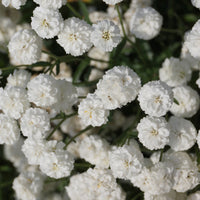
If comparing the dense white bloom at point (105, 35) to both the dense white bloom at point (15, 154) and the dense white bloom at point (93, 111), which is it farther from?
the dense white bloom at point (15, 154)

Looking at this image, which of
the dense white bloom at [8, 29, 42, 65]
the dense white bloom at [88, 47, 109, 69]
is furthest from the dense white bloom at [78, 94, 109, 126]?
the dense white bloom at [88, 47, 109, 69]

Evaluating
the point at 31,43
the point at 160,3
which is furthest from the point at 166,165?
the point at 160,3

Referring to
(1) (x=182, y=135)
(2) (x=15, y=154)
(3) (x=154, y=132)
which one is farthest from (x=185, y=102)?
(2) (x=15, y=154)

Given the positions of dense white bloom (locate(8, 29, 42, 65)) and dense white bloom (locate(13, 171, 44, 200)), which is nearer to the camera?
dense white bloom (locate(8, 29, 42, 65))

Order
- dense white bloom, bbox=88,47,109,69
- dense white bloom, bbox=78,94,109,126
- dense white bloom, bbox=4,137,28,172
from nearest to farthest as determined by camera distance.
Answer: dense white bloom, bbox=78,94,109,126
dense white bloom, bbox=88,47,109,69
dense white bloom, bbox=4,137,28,172

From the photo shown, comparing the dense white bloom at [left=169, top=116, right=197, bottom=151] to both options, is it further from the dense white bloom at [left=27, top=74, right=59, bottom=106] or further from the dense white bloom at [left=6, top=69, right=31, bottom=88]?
the dense white bloom at [left=6, top=69, right=31, bottom=88]

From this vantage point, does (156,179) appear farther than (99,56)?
No

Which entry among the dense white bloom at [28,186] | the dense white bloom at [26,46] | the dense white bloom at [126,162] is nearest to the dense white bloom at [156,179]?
the dense white bloom at [126,162]

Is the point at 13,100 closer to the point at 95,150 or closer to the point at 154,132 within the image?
the point at 95,150
